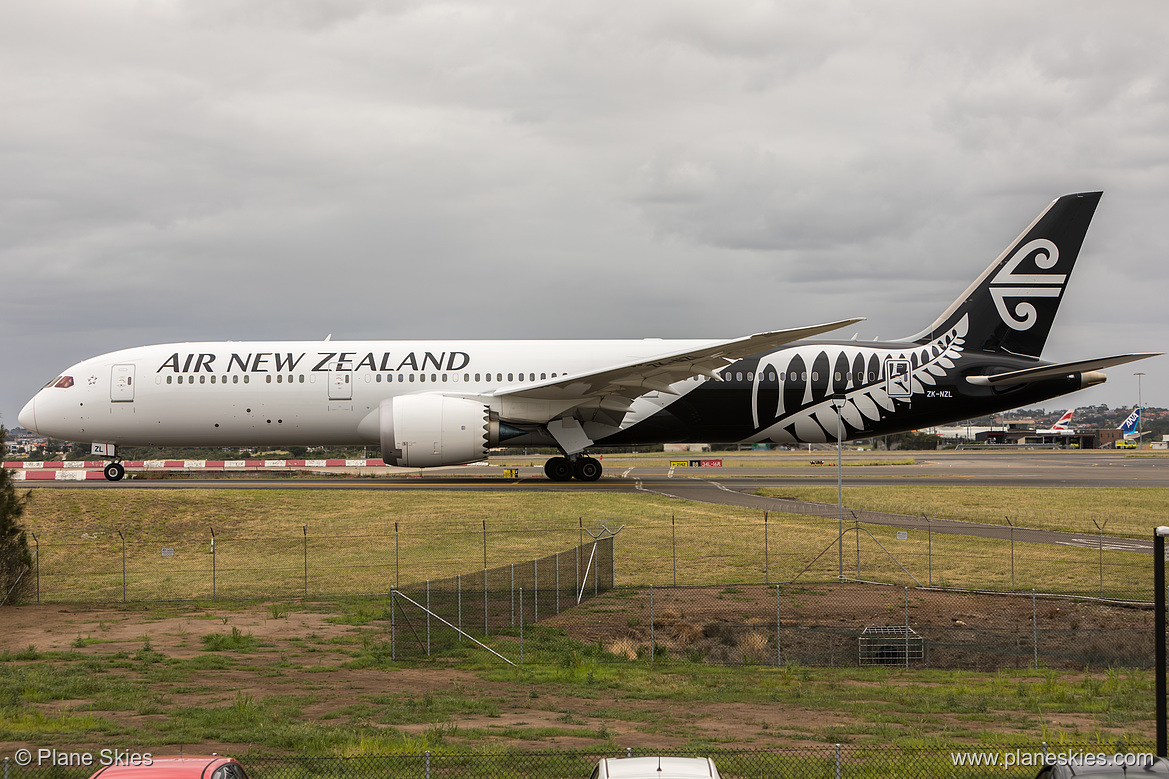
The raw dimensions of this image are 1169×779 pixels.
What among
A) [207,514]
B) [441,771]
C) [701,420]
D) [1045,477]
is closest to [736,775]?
[441,771]

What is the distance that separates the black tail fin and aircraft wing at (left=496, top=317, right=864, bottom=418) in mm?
9166

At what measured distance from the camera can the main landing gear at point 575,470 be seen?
34.9m

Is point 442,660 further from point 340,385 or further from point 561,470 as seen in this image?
point 561,470

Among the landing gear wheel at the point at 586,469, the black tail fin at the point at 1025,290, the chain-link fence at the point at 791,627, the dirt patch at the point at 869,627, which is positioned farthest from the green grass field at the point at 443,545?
the black tail fin at the point at 1025,290

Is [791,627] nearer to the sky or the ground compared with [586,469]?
nearer to the ground

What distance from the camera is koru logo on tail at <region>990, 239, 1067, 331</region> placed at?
35.1 meters

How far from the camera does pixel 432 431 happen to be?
3070cm

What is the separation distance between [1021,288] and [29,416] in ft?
123

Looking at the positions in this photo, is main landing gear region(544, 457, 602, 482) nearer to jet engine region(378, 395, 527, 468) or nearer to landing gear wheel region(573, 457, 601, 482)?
landing gear wheel region(573, 457, 601, 482)

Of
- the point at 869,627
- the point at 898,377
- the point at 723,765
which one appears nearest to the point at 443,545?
the point at 869,627

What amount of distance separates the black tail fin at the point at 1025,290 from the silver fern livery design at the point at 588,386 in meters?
0.05

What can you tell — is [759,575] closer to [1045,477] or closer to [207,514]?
[207,514]

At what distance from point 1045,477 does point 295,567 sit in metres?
35.6

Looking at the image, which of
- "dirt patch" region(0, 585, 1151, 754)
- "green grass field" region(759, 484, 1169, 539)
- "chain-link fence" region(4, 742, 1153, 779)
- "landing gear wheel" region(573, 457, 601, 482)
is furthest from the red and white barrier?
"chain-link fence" region(4, 742, 1153, 779)
